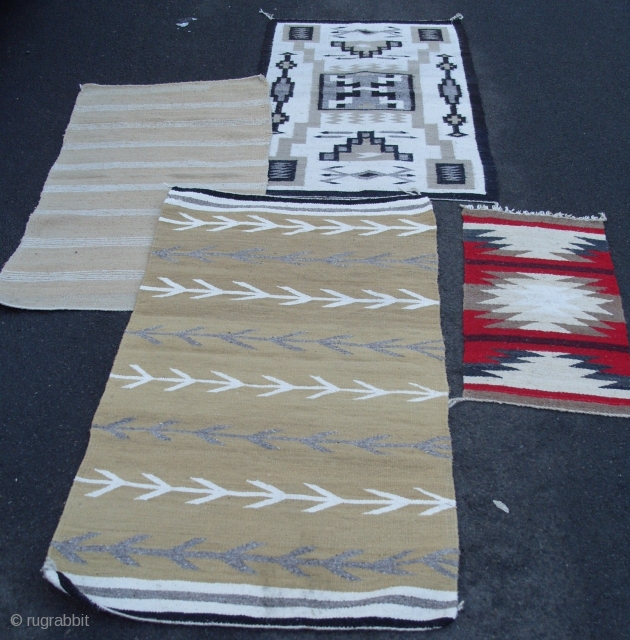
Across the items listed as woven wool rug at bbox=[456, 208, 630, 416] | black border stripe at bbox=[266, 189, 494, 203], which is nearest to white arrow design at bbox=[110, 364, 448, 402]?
woven wool rug at bbox=[456, 208, 630, 416]

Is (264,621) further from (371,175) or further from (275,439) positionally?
(371,175)

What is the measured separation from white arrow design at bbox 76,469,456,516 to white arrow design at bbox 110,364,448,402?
0.71 feet

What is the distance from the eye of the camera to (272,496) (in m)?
1.20

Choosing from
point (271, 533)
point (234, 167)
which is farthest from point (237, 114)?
point (271, 533)

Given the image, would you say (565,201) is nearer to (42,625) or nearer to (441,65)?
(441,65)

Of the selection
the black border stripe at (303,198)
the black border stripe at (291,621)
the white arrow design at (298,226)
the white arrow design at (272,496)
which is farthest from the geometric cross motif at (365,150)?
the black border stripe at (291,621)

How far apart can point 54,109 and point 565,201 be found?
6.05 feet

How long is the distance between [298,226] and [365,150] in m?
0.45

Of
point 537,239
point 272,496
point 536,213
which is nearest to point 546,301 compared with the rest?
point 537,239

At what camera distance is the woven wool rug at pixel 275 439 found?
110 centimetres

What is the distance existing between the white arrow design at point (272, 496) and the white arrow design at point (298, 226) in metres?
0.74

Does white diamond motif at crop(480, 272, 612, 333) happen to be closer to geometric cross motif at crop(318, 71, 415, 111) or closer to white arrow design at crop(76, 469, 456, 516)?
white arrow design at crop(76, 469, 456, 516)

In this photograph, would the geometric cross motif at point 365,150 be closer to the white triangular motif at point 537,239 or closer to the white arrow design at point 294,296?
the white triangular motif at point 537,239

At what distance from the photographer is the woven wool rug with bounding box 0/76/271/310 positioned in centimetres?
161
